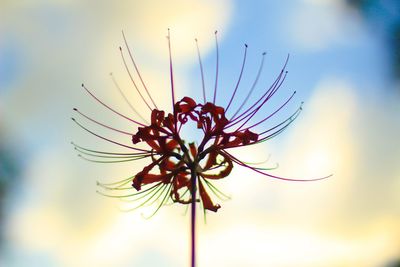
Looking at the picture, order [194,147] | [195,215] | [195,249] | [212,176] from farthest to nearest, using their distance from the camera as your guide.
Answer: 1. [212,176]
2. [194,147]
3. [195,215]
4. [195,249]

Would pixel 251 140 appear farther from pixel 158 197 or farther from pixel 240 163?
pixel 158 197

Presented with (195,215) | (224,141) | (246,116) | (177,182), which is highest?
(246,116)

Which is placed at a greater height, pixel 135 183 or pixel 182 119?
pixel 182 119

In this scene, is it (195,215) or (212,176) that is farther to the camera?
(212,176)

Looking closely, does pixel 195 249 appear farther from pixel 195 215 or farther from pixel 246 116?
pixel 246 116

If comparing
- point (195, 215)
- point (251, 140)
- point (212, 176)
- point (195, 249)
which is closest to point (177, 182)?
point (212, 176)

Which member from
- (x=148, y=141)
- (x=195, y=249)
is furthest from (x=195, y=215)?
(x=148, y=141)

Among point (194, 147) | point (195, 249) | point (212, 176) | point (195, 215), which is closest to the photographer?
point (195, 249)

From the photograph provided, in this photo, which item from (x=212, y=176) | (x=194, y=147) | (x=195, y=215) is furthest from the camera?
(x=212, y=176)

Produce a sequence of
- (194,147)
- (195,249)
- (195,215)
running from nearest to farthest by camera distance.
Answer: (195,249) → (195,215) → (194,147)
